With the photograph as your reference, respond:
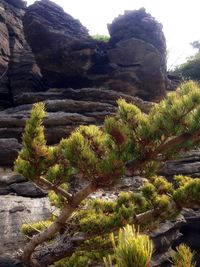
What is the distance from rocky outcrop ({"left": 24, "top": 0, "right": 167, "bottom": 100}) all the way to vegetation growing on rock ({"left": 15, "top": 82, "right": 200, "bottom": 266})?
1769cm

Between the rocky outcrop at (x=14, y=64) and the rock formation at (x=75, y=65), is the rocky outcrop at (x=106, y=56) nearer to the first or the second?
the rock formation at (x=75, y=65)

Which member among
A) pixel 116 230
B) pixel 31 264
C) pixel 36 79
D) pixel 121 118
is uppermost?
pixel 36 79

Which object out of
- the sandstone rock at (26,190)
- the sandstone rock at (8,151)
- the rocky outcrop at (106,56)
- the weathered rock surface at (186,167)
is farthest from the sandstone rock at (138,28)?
the sandstone rock at (26,190)

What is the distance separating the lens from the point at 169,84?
26328 millimetres

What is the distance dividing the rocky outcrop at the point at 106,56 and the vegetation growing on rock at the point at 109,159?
58.0 feet

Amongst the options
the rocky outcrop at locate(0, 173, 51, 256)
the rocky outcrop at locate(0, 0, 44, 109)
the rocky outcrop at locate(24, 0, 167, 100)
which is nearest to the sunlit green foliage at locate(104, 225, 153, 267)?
the rocky outcrop at locate(0, 173, 51, 256)

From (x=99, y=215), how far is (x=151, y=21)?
71.7ft

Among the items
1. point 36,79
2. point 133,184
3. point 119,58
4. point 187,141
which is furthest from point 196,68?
point 187,141

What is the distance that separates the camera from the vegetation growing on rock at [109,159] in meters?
5.79

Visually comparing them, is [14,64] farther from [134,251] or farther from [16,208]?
[134,251]

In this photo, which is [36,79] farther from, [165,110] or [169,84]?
[165,110]

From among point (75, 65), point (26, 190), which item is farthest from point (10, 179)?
point (75, 65)

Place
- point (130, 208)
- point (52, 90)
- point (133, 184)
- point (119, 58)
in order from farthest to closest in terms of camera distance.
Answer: point (119, 58) < point (52, 90) < point (133, 184) < point (130, 208)

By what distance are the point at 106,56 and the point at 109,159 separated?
2070 centimetres
